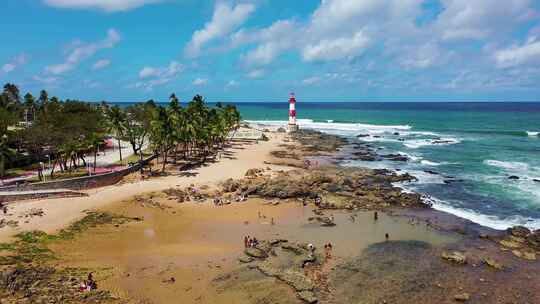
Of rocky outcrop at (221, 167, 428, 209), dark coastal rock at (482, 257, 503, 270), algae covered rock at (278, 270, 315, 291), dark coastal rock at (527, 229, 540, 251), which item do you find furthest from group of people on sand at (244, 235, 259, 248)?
dark coastal rock at (527, 229, 540, 251)

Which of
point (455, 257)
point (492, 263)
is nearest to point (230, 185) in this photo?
point (455, 257)

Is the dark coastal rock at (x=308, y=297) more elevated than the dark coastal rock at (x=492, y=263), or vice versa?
the dark coastal rock at (x=308, y=297)

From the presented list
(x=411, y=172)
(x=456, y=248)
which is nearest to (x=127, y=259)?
(x=456, y=248)

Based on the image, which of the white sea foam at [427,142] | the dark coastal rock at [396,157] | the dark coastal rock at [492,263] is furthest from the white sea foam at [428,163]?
the dark coastal rock at [492,263]

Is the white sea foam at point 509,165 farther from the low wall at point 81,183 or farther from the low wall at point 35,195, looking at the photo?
the low wall at point 35,195

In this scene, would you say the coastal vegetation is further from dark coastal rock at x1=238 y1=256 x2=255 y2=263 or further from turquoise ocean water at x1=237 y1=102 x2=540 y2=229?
dark coastal rock at x1=238 y1=256 x2=255 y2=263
